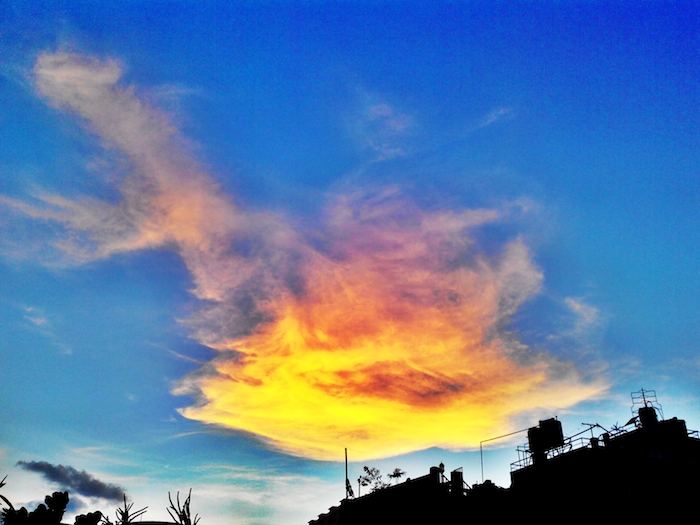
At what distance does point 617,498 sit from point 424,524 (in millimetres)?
16105

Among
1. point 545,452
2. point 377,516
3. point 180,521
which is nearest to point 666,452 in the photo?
point 545,452

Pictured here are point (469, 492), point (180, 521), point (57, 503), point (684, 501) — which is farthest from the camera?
point (469, 492)

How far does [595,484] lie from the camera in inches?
1238

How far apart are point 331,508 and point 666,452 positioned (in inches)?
1275

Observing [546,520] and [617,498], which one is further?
[546,520]

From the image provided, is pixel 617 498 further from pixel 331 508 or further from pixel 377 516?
pixel 331 508

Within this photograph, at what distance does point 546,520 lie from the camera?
33.3 m

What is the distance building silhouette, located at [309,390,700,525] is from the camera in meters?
29.6

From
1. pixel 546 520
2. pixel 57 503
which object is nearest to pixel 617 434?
pixel 546 520

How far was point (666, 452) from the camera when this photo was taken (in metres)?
31.5

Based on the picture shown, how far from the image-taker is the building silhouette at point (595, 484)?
29.6 m

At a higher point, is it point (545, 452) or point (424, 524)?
point (545, 452)

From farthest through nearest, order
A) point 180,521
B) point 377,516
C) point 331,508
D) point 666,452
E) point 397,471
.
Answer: point 397,471 < point 331,508 < point 377,516 < point 666,452 < point 180,521

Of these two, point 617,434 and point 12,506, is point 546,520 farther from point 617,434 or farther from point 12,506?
point 12,506
